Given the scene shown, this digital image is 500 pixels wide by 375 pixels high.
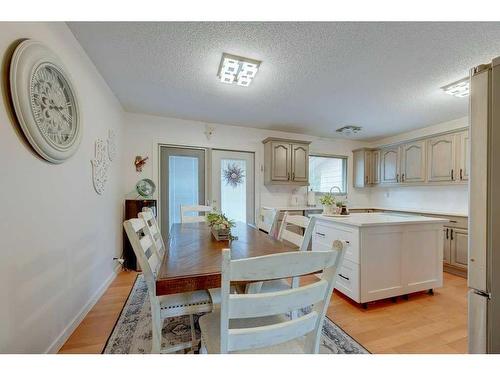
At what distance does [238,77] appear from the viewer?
2.24m

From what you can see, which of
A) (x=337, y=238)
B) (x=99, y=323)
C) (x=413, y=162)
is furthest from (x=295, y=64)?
(x=413, y=162)

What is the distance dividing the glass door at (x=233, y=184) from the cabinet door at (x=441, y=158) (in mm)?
3038

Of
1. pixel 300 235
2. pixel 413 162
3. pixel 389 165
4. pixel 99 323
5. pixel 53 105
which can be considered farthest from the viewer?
pixel 389 165

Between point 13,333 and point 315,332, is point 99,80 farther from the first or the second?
point 315,332

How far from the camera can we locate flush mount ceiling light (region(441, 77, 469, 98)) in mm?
2323

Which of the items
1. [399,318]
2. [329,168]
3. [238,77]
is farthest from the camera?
[329,168]

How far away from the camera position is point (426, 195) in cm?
402

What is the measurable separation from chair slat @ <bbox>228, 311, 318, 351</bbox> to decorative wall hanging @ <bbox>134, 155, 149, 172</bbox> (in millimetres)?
3216

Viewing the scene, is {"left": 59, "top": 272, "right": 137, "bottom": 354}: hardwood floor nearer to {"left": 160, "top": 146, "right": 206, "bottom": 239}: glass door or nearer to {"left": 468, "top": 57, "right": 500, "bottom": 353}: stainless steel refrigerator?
{"left": 160, "top": 146, "right": 206, "bottom": 239}: glass door

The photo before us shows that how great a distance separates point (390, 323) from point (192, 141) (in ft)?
11.4

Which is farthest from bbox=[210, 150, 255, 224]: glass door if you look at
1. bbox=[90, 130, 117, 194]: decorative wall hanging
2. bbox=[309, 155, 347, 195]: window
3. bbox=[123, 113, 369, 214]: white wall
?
bbox=[90, 130, 117, 194]: decorative wall hanging

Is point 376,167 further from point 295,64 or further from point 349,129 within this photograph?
point 295,64
